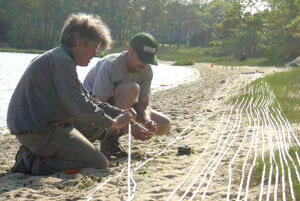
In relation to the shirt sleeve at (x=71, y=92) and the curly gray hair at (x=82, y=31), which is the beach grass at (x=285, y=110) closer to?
the shirt sleeve at (x=71, y=92)

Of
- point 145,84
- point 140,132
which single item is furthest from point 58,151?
point 145,84

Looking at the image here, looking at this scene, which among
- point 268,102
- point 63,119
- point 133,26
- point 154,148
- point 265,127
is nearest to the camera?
point 63,119

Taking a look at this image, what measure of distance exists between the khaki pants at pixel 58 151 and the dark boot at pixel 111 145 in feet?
1.73

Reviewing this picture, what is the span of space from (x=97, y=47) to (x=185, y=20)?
68.0 meters

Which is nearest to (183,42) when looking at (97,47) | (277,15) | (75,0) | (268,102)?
(75,0)

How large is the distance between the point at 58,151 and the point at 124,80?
114 cm

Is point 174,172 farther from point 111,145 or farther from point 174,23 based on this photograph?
point 174,23

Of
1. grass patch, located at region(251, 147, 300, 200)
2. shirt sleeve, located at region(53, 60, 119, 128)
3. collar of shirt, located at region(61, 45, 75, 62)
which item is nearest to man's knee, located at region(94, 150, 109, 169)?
shirt sleeve, located at region(53, 60, 119, 128)

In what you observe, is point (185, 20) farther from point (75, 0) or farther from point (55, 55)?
point (55, 55)

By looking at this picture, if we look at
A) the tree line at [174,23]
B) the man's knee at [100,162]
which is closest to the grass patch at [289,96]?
the man's knee at [100,162]

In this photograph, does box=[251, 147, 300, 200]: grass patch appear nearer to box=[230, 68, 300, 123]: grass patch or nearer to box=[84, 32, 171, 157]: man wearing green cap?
box=[84, 32, 171, 157]: man wearing green cap

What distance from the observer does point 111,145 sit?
3.78 m

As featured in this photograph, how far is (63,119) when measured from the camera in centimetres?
309

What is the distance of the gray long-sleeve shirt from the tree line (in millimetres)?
23437
